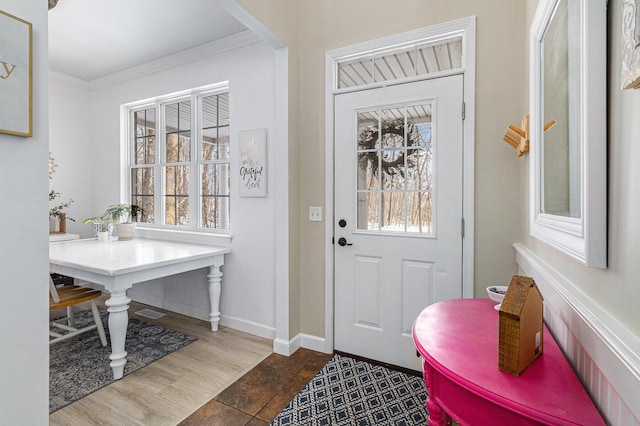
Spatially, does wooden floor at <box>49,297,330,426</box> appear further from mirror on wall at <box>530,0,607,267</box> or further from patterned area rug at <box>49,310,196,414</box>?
mirror on wall at <box>530,0,607,267</box>

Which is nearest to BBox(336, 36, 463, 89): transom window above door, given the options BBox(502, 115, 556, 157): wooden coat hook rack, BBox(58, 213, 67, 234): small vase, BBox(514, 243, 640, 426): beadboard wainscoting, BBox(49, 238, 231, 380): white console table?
BBox(502, 115, 556, 157): wooden coat hook rack

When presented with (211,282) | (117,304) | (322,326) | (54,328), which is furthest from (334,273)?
(54,328)

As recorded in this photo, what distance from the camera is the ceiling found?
2.56 meters

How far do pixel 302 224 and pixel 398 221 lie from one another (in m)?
0.80

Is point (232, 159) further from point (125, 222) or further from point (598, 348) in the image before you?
point (598, 348)

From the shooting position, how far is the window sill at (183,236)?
10.2 ft

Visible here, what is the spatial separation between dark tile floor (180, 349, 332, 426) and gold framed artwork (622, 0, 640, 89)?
204 centimetres

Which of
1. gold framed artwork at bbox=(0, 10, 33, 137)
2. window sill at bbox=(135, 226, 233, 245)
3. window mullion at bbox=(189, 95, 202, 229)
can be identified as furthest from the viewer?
window mullion at bbox=(189, 95, 202, 229)

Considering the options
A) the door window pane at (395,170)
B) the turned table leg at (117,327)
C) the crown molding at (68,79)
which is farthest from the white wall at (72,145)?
the door window pane at (395,170)

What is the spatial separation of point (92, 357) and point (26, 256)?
6.08ft

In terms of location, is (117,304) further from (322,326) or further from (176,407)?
(322,326)

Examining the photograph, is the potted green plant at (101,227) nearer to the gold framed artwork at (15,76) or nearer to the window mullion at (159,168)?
the window mullion at (159,168)

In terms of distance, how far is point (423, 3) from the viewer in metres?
2.12

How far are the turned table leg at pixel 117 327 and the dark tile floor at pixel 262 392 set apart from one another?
0.76 metres
